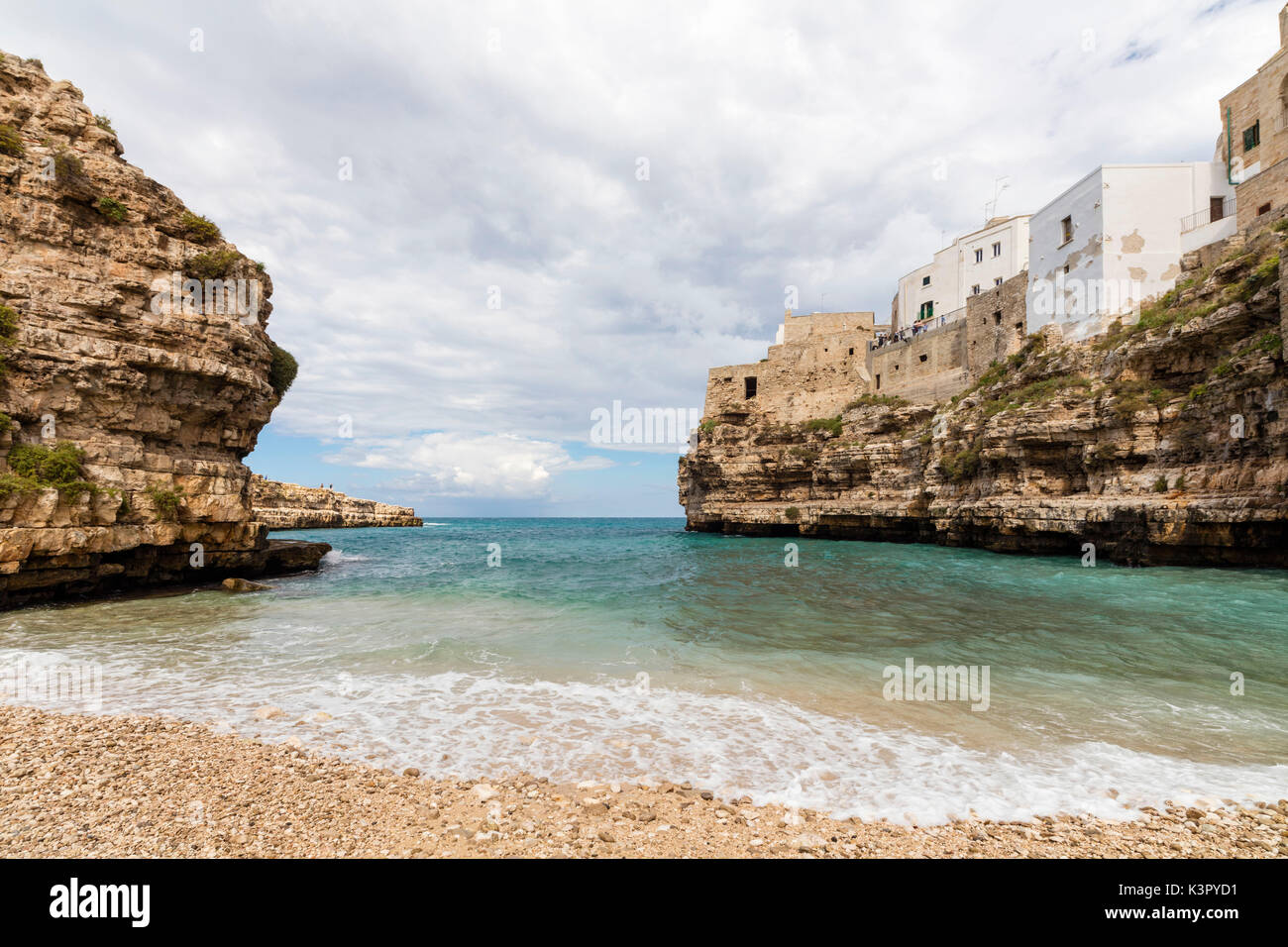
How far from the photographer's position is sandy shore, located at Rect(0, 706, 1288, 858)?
364 centimetres

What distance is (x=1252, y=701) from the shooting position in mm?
6805

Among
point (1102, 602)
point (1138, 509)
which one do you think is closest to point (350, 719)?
point (1102, 602)

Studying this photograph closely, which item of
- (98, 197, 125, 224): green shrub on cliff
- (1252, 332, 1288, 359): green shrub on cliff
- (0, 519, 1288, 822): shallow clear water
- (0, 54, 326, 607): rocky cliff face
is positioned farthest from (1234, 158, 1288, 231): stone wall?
(98, 197, 125, 224): green shrub on cliff

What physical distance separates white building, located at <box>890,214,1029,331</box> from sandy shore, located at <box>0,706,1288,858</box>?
45.9 meters

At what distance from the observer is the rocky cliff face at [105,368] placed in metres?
11.9

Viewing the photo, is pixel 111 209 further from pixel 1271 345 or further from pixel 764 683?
pixel 1271 345

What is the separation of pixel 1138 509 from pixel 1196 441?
316cm

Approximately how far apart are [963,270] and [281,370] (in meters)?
52.2

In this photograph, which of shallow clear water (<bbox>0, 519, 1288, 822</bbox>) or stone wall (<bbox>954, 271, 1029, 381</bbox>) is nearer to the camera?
shallow clear water (<bbox>0, 519, 1288, 822</bbox>)

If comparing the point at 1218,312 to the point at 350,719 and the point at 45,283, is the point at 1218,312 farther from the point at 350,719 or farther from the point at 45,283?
the point at 45,283

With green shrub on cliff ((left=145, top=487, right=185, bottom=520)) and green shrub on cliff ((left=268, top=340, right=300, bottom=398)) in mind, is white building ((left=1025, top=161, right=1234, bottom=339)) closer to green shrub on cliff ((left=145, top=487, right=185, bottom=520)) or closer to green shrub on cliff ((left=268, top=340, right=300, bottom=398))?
green shrub on cliff ((left=268, top=340, right=300, bottom=398))

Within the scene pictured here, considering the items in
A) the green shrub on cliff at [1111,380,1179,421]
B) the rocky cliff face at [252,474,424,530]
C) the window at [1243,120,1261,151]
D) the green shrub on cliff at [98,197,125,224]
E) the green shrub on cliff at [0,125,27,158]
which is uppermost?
the window at [1243,120,1261,151]

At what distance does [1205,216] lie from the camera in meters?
28.6

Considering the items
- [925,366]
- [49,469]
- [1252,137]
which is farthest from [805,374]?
[49,469]
